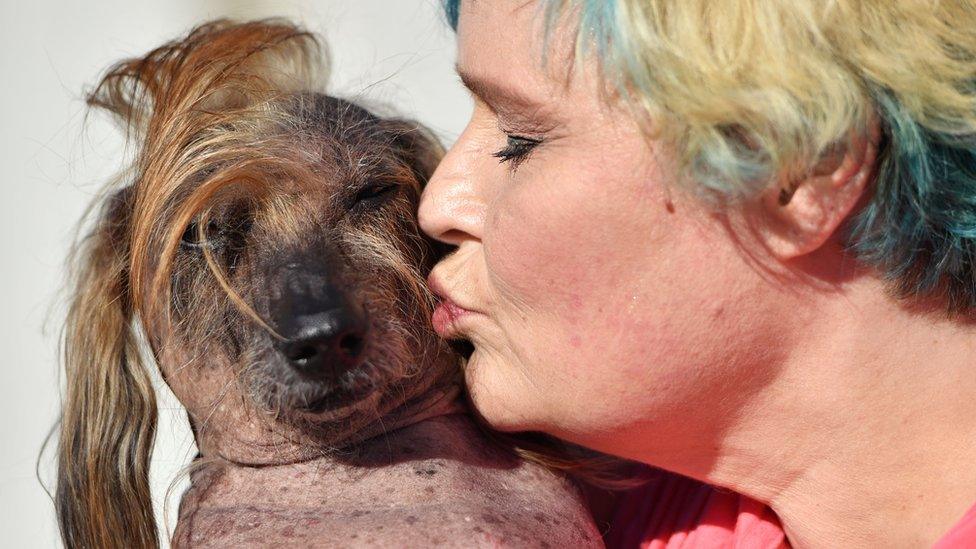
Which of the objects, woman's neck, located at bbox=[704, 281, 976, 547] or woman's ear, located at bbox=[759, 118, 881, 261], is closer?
woman's ear, located at bbox=[759, 118, 881, 261]

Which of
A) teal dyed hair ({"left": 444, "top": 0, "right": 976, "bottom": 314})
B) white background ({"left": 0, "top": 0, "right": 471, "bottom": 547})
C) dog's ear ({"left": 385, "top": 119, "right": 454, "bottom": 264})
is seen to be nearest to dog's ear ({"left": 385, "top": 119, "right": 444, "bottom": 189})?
dog's ear ({"left": 385, "top": 119, "right": 454, "bottom": 264})

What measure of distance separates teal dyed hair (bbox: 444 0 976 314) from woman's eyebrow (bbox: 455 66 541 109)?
107 millimetres

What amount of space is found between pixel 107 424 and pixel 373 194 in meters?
0.54

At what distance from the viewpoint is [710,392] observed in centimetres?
119

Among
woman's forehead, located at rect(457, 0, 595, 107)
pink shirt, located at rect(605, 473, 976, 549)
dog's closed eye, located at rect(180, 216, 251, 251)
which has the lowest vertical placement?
pink shirt, located at rect(605, 473, 976, 549)

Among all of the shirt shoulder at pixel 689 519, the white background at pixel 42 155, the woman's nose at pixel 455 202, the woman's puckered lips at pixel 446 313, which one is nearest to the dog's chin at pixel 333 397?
the woman's puckered lips at pixel 446 313

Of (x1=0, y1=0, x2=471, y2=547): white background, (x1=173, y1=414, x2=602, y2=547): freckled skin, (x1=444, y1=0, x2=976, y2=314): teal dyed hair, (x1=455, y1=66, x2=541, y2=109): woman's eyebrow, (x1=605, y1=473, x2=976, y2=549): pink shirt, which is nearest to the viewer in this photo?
(x1=444, y1=0, x2=976, y2=314): teal dyed hair

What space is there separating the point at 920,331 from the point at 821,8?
419 millimetres

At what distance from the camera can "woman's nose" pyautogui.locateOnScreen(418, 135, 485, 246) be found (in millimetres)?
1293

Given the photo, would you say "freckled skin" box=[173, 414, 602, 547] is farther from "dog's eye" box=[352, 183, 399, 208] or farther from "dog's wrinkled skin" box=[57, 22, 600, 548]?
"dog's eye" box=[352, 183, 399, 208]

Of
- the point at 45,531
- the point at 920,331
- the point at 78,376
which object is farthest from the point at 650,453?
the point at 45,531

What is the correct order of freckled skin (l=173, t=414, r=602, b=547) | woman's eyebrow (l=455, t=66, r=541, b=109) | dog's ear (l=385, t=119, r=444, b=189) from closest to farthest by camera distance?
woman's eyebrow (l=455, t=66, r=541, b=109), freckled skin (l=173, t=414, r=602, b=547), dog's ear (l=385, t=119, r=444, b=189)

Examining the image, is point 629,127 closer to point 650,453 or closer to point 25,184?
point 650,453

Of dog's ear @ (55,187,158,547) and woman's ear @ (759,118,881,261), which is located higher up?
woman's ear @ (759,118,881,261)
